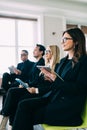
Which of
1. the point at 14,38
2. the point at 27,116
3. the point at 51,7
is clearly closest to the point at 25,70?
the point at 27,116

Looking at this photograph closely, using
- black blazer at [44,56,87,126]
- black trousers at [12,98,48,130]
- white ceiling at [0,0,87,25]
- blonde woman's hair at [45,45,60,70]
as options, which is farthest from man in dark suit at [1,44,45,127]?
white ceiling at [0,0,87,25]

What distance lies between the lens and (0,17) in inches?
247

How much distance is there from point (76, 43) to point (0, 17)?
191 inches

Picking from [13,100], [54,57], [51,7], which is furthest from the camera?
[51,7]

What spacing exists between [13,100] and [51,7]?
467cm

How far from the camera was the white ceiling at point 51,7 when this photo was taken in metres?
6.16

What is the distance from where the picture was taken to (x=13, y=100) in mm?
2537

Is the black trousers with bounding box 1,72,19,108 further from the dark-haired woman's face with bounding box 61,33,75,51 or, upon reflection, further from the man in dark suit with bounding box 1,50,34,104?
the dark-haired woman's face with bounding box 61,33,75,51

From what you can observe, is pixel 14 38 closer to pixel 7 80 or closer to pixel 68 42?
pixel 7 80

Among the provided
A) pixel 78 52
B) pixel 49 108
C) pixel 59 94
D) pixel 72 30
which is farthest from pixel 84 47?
pixel 49 108

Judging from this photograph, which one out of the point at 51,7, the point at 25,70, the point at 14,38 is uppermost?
the point at 51,7

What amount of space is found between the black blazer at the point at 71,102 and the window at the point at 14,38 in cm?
496

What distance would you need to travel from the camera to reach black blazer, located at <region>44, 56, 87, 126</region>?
162cm

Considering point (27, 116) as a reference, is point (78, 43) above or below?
above
